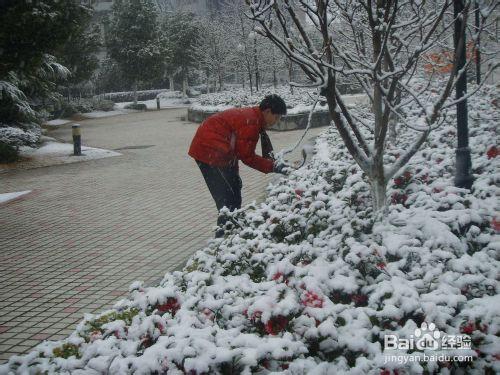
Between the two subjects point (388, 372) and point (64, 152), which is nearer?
point (388, 372)

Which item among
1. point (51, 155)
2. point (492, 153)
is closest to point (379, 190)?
point (492, 153)

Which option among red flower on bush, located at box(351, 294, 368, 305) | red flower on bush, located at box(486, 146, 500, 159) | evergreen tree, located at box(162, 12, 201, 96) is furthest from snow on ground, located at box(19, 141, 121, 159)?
evergreen tree, located at box(162, 12, 201, 96)

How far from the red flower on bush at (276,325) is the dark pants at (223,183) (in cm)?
246

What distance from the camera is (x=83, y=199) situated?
28.6 ft

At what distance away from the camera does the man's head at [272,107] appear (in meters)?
4.33

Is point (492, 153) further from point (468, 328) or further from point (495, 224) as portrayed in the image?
point (468, 328)

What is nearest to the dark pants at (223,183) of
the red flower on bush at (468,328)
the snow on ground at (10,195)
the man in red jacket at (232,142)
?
the man in red jacket at (232,142)

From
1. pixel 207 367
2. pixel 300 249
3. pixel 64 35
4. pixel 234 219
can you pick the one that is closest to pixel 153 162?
pixel 64 35

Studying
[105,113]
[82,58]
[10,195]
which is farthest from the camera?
[105,113]

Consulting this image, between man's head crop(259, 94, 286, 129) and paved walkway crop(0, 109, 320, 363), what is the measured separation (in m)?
1.89

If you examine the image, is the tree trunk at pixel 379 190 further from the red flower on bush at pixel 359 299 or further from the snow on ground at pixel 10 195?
the snow on ground at pixel 10 195

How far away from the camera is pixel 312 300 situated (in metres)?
2.33

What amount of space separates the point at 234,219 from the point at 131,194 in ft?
17.6

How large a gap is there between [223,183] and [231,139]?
498 millimetres
